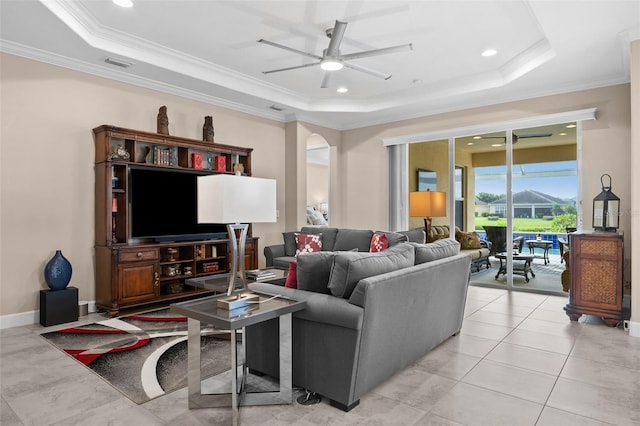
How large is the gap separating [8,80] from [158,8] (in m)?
1.77

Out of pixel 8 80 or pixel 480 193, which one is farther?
pixel 480 193

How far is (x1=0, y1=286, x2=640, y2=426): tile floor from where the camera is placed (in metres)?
2.19

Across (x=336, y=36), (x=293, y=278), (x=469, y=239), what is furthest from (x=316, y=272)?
Answer: (x=469, y=239)

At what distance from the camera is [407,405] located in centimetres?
232

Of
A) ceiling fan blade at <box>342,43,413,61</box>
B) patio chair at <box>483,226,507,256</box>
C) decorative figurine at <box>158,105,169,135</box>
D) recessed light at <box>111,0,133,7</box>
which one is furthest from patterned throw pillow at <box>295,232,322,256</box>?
recessed light at <box>111,0,133,7</box>

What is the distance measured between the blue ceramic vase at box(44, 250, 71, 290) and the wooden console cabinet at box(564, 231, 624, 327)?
17.4ft

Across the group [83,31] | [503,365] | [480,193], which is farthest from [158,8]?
[480,193]

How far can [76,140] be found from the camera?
14.4 feet

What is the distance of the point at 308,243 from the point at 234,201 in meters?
3.74

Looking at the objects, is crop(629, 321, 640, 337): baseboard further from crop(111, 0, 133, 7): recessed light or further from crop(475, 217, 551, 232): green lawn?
crop(111, 0, 133, 7): recessed light

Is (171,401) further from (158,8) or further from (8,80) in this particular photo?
(8,80)

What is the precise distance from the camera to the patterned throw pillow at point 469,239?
6.34 meters

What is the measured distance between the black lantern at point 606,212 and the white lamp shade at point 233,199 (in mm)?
3989

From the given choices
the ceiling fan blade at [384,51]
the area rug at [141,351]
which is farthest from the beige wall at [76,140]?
the ceiling fan blade at [384,51]
